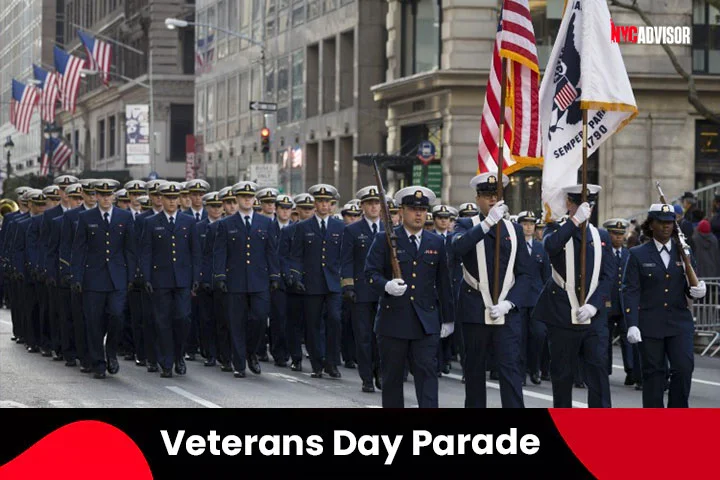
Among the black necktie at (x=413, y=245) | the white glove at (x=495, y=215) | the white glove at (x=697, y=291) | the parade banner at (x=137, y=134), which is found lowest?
the white glove at (x=697, y=291)

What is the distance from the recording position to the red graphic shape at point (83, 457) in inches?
227

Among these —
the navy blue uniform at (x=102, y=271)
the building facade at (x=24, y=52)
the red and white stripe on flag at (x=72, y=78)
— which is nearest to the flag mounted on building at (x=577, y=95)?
the navy blue uniform at (x=102, y=271)

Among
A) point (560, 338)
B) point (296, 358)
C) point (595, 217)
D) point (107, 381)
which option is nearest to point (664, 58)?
point (595, 217)

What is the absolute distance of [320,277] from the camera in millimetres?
19453

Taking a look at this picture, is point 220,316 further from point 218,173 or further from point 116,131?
point 116,131

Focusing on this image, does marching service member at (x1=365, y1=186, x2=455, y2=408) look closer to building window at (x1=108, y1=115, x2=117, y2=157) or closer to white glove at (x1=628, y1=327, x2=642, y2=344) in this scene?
white glove at (x1=628, y1=327, x2=642, y2=344)

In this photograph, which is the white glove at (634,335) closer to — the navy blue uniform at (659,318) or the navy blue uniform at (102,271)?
the navy blue uniform at (659,318)

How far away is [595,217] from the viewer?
3756 centimetres

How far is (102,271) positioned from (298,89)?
35.4 m

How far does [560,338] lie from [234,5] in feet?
172

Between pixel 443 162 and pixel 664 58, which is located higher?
pixel 664 58

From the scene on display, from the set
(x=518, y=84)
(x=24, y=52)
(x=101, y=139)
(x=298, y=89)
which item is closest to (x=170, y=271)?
(x=518, y=84)

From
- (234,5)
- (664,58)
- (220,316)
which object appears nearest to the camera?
(220,316)

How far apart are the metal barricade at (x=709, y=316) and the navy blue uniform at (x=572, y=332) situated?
10263 millimetres
